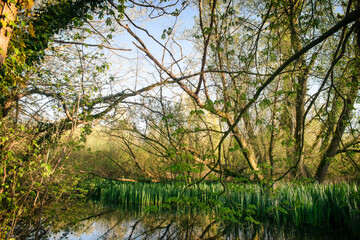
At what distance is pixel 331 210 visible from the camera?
4602mm

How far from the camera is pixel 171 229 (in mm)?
4609

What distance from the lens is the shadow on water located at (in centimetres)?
418

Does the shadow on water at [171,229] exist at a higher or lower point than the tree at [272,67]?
lower

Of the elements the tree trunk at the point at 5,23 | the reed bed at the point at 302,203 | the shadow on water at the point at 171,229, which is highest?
the tree trunk at the point at 5,23

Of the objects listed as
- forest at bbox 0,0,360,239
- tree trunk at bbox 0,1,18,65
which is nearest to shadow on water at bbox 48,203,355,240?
forest at bbox 0,0,360,239

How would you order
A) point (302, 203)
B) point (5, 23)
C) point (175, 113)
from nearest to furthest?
point (5, 23) < point (302, 203) < point (175, 113)

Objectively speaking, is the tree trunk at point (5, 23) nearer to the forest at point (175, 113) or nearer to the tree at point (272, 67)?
the forest at point (175, 113)

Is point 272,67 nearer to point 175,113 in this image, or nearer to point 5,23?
point 175,113

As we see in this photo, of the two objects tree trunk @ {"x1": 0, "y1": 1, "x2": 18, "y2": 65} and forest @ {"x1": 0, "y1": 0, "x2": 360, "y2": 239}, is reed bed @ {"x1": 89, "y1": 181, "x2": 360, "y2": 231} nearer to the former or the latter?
forest @ {"x1": 0, "y1": 0, "x2": 360, "y2": 239}

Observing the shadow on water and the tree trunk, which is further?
the shadow on water

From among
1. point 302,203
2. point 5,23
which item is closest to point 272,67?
point 302,203

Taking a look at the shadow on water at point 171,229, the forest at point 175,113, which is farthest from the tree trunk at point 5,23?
the shadow on water at point 171,229

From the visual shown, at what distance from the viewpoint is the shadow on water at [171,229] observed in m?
4.18

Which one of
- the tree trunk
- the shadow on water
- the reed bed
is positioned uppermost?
the tree trunk
